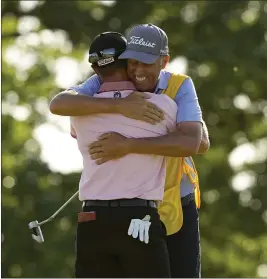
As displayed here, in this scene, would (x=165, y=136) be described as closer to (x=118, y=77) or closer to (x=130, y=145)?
(x=130, y=145)

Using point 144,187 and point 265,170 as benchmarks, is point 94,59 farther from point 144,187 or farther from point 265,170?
point 265,170

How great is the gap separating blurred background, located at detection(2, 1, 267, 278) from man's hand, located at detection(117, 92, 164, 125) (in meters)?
12.1

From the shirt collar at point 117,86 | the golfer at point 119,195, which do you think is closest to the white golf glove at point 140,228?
the golfer at point 119,195

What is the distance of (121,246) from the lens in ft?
14.8

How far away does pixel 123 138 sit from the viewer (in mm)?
4559

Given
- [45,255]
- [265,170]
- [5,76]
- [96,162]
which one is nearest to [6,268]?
[45,255]

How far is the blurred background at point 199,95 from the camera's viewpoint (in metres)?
17.0

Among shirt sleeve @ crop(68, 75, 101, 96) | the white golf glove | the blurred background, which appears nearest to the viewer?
the white golf glove

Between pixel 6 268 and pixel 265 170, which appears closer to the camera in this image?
pixel 6 268

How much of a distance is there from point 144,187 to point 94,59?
0.47 meters

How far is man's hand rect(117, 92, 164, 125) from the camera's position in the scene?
4543 mm

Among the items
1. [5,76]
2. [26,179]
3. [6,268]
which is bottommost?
[6,268]

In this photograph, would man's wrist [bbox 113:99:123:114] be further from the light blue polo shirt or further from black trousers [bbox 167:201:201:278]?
black trousers [bbox 167:201:201:278]

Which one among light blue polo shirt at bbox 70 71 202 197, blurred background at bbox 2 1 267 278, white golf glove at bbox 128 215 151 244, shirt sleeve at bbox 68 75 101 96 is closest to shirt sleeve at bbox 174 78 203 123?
light blue polo shirt at bbox 70 71 202 197
